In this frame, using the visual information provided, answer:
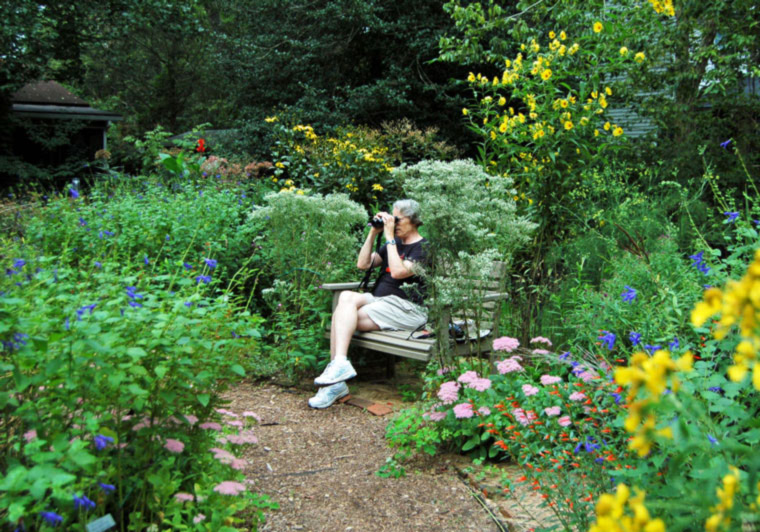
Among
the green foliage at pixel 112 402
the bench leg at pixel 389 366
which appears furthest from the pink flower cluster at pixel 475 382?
the bench leg at pixel 389 366

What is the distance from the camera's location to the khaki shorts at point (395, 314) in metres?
4.25

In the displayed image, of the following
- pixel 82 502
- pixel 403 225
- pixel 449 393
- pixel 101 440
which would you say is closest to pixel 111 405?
pixel 101 440

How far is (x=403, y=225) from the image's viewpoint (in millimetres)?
4414

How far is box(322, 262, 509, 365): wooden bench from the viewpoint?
348 centimetres

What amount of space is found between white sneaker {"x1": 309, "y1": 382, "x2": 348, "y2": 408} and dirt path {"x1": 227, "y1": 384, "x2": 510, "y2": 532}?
84mm

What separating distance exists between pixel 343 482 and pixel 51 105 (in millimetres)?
22018

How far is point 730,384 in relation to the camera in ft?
5.06

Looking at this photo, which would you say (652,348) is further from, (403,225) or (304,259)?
(304,259)

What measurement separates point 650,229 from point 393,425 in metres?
2.96

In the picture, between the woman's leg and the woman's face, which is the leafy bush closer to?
the woman's leg

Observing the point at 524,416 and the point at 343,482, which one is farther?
the point at 343,482

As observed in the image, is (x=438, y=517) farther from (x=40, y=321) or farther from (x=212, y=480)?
(x=40, y=321)

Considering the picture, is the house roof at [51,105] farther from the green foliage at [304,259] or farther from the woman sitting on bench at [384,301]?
the woman sitting on bench at [384,301]

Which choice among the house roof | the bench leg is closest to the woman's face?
the bench leg
